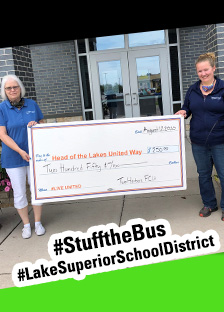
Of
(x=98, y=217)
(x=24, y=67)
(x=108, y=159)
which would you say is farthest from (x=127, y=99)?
(x=108, y=159)

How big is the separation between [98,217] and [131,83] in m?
6.18

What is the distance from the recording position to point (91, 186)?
157 inches

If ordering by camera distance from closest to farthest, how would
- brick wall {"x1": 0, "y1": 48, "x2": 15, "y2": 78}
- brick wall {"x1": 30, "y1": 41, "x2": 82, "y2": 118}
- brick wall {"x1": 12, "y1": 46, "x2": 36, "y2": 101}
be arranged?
1. brick wall {"x1": 0, "y1": 48, "x2": 15, "y2": 78}
2. brick wall {"x1": 12, "y1": 46, "x2": 36, "y2": 101}
3. brick wall {"x1": 30, "y1": 41, "x2": 82, "y2": 118}

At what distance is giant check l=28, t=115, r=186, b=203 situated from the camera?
391 cm

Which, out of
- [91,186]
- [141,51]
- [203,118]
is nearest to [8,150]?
[91,186]

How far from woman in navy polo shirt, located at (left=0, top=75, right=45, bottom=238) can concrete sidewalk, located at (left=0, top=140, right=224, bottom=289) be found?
0.58 meters

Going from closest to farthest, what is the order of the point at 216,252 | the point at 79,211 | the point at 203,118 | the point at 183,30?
the point at 216,252 < the point at 203,118 < the point at 79,211 < the point at 183,30

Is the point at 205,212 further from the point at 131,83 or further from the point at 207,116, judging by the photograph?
the point at 131,83

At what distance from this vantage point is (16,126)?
386cm

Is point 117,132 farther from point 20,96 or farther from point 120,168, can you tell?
point 20,96

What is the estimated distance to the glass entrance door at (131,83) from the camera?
9.98 m

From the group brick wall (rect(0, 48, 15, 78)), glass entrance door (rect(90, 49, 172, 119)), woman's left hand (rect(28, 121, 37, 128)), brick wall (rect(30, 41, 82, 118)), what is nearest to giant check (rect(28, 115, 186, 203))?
woman's left hand (rect(28, 121, 37, 128))

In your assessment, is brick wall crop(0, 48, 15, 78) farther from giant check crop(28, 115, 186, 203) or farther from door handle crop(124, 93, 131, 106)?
door handle crop(124, 93, 131, 106)

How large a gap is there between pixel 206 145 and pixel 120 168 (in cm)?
100
